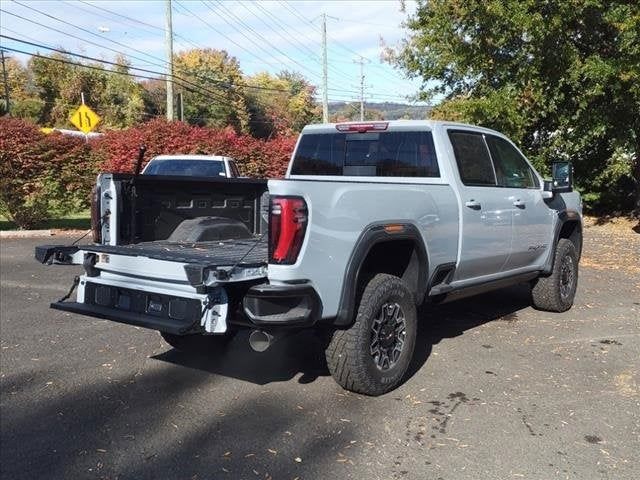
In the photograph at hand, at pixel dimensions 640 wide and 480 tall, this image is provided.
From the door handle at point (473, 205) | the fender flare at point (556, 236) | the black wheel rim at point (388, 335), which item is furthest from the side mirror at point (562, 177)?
the black wheel rim at point (388, 335)

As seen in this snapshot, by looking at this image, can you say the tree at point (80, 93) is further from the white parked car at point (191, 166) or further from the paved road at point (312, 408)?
the paved road at point (312, 408)

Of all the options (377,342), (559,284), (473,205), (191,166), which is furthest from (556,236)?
(191,166)

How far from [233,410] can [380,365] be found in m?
1.07

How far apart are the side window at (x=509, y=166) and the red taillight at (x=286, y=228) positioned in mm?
2889

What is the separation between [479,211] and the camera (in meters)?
5.54

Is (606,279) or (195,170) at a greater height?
(195,170)

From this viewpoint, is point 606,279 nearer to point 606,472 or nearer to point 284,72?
point 606,472

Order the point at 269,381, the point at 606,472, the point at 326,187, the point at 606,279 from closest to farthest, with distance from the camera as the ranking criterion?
the point at 606,472, the point at 326,187, the point at 269,381, the point at 606,279

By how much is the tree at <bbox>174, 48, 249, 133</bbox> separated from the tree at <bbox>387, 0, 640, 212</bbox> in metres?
51.3

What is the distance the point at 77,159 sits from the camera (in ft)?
51.5

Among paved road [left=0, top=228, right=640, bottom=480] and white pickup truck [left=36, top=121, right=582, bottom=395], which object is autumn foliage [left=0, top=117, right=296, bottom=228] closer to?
paved road [left=0, top=228, right=640, bottom=480]

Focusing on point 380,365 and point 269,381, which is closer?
point 380,365

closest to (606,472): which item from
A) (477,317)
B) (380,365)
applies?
(380,365)

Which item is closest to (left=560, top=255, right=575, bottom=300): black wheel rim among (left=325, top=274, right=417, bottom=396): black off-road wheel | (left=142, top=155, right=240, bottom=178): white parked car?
(left=325, top=274, right=417, bottom=396): black off-road wheel
